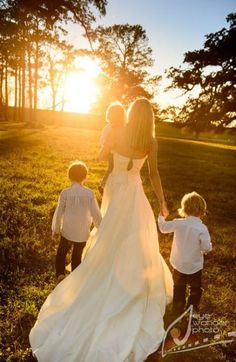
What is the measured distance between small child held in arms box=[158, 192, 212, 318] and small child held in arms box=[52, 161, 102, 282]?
3.93 feet

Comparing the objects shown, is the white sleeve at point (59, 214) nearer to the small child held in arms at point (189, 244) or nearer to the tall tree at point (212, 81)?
the small child held in arms at point (189, 244)

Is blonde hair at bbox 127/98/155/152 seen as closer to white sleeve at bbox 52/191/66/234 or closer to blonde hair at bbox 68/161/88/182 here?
blonde hair at bbox 68/161/88/182

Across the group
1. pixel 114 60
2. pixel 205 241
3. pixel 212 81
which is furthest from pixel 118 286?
pixel 114 60

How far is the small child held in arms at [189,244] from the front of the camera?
552 cm

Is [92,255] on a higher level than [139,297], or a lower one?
higher

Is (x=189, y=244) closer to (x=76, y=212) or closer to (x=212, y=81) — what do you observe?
(x=76, y=212)

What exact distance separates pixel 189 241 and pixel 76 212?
181 cm

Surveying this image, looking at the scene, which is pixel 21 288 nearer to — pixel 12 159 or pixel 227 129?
pixel 12 159

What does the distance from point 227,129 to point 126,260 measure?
3391cm

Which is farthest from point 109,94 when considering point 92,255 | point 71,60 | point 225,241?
point 92,255

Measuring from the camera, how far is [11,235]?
8633 millimetres

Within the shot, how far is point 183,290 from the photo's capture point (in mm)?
5809

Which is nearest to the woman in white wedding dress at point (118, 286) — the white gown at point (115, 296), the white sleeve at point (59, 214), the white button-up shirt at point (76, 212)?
the white gown at point (115, 296)

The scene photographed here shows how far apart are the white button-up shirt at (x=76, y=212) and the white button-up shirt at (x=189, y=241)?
1.18 m
